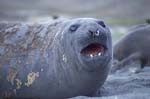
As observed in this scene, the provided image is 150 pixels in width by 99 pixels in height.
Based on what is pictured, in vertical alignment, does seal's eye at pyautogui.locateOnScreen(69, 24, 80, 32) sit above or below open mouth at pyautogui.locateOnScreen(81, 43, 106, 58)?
above

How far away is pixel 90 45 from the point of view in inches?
259

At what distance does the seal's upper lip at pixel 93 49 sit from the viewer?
258 inches

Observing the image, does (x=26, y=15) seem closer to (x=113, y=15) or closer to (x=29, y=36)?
(x=113, y=15)

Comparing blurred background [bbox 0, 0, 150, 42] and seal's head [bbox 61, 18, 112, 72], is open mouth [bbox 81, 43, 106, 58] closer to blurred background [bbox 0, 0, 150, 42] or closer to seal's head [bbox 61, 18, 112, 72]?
seal's head [bbox 61, 18, 112, 72]

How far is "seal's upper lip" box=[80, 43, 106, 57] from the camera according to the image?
6.55m

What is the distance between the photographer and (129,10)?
100 ft

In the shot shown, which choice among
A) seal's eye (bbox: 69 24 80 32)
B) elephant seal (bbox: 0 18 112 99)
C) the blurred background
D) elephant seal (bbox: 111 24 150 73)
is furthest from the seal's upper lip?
the blurred background

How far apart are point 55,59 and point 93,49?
686mm

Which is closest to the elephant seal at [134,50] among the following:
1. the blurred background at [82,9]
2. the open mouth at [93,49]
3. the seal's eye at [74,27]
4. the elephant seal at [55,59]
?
the elephant seal at [55,59]

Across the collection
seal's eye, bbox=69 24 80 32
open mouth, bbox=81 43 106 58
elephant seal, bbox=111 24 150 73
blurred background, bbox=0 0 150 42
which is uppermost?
blurred background, bbox=0 0 150 42

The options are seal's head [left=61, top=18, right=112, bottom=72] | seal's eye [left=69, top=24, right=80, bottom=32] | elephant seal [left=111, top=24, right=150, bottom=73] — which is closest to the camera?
seal's head [left=61, top=18, right=112, bottom=72]

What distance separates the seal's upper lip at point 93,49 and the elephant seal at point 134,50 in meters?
3.61

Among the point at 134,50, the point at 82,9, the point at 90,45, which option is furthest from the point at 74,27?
the point at 82,9

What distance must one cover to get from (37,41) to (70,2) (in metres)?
25.0
